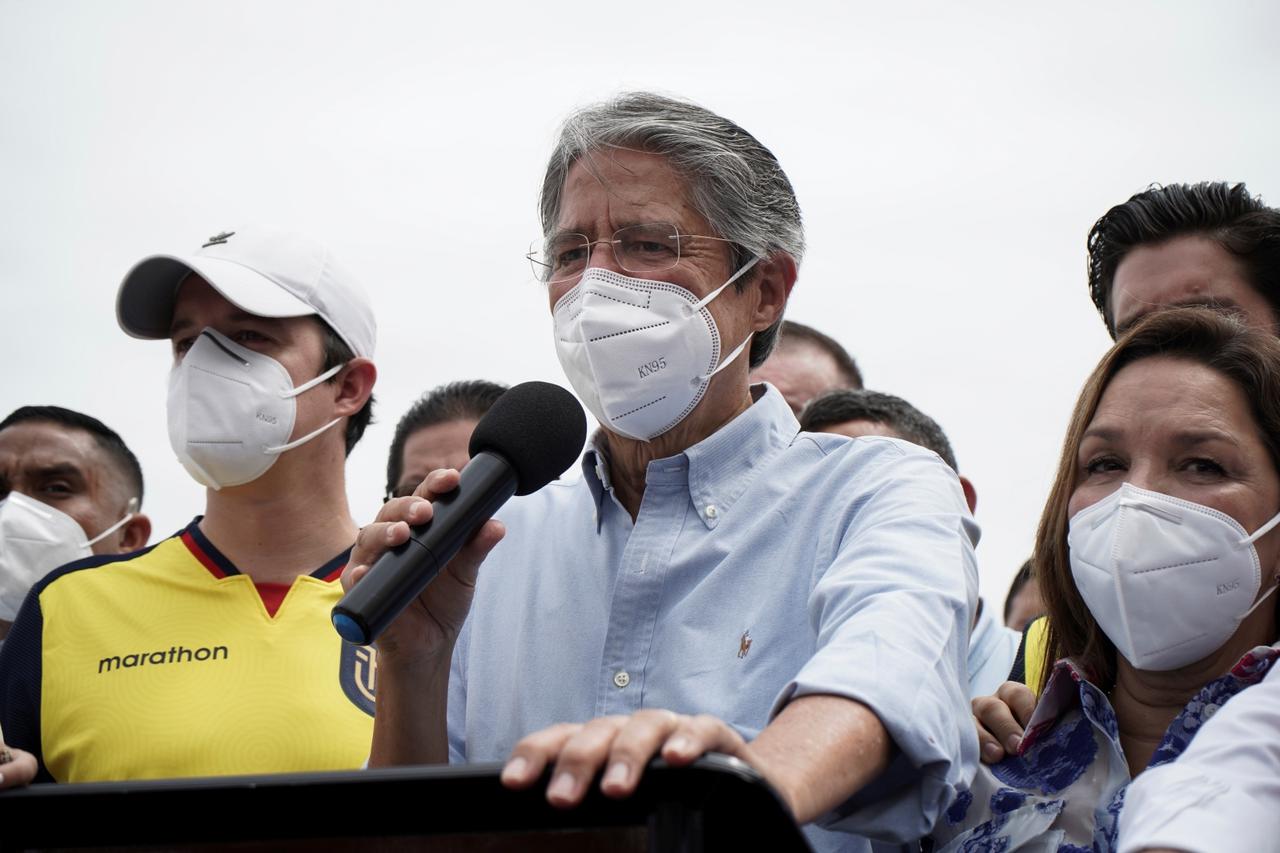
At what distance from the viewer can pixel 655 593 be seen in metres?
2.76

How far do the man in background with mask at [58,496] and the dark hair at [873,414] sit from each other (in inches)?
105

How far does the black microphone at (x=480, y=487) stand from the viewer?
204cm

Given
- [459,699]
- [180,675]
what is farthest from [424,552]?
[180,675]

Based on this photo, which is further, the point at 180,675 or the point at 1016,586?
the point at 1016,586

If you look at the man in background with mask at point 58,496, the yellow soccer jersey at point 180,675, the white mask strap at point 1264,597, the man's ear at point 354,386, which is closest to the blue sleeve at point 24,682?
the yellow soccer jersey at point 180,675

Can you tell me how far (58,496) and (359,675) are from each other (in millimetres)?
2664

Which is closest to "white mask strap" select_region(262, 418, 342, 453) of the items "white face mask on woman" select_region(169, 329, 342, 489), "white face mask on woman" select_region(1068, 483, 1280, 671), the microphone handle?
"white face mask on woman" select_region(169, 329, 342, 489)

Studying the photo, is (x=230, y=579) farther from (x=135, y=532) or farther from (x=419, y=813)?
(x=419, y=813)

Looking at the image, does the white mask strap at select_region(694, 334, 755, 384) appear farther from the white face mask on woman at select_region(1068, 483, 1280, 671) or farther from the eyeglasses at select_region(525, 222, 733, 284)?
the white face mask on woman at select_region(1068, 483, 1280, 671)

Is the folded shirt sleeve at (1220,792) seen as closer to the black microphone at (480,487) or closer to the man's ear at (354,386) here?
the black microphone at (480,487)

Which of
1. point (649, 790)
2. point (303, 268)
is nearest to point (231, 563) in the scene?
point (303, 268)

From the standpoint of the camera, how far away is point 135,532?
585 cm

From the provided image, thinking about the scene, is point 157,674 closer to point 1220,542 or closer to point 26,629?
point 26,629

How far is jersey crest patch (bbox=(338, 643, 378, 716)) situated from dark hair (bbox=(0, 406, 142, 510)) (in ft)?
8.79
